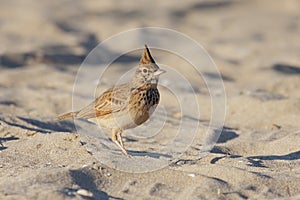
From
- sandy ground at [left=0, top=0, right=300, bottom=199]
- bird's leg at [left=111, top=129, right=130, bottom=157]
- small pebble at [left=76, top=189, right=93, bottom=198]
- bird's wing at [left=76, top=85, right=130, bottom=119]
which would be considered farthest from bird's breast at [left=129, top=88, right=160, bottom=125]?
small pebble at [left=76, top=189, right=93, bottom=198]

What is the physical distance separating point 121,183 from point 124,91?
1.26 meters

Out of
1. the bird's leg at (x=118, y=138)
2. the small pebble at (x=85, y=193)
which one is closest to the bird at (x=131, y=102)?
the bird's leg at (x=118, y=138)

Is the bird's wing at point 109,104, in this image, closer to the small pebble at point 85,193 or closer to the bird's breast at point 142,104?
the bird's breast at point 142,104

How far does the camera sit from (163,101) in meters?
10.0

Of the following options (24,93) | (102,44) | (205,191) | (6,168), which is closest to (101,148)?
(6,168)

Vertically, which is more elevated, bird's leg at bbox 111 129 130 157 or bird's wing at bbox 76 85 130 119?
bird's wing at bbox 76 85 130 119

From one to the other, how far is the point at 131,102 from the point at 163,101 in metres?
3.75

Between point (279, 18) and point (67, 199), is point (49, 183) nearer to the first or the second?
point (67, 199)

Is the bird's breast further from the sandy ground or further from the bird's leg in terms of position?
the sandy ground

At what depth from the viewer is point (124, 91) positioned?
6.50 meters

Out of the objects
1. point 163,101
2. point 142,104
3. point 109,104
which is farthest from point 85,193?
point 163,101

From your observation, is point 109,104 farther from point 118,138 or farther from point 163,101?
point 163,101

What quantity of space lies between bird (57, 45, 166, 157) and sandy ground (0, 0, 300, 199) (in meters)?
0.33

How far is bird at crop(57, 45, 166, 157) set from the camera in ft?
20.5
